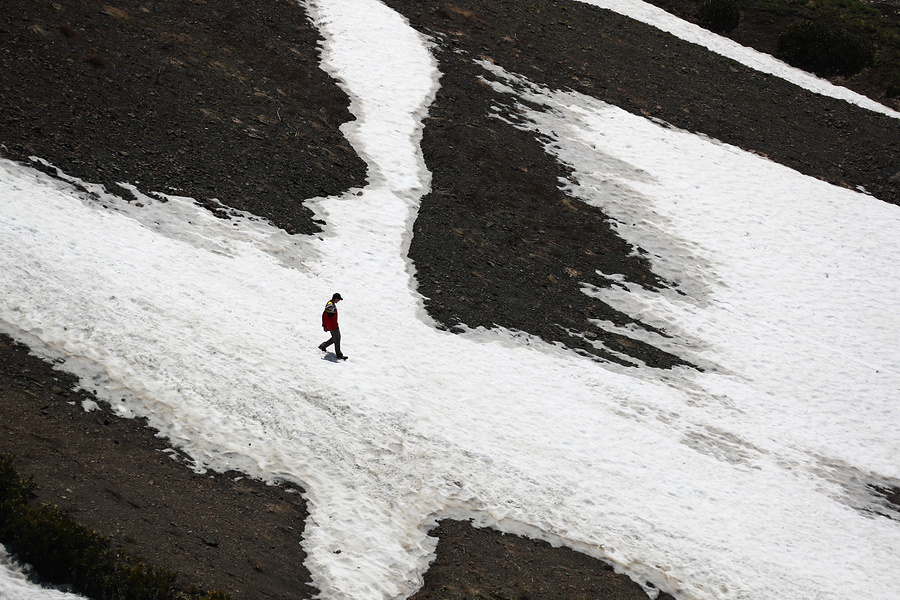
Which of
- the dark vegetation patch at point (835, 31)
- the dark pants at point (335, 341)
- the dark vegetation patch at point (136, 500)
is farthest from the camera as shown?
the dark vegetation patch at point (835, 31)

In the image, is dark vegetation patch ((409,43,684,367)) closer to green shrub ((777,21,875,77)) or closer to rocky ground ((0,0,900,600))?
rocky ground ((0,0,900,600))

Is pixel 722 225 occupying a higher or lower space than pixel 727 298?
higher

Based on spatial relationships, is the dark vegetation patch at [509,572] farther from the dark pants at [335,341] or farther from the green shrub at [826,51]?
the green shrub at [826,51]

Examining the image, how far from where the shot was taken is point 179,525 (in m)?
11.0

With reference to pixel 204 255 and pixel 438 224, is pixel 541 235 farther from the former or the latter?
pixel 204 255

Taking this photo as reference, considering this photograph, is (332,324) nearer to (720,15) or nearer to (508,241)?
(508,241)

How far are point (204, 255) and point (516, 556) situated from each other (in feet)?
38.9

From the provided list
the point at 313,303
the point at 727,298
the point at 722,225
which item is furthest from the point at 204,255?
the point at 722,225

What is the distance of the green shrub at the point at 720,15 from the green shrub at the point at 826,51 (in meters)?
4.66

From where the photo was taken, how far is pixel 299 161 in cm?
2528

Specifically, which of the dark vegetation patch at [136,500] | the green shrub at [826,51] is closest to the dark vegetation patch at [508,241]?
the dark vegetation patch at [136,500]

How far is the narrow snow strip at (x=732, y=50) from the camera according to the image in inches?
1734

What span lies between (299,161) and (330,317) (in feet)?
33.7

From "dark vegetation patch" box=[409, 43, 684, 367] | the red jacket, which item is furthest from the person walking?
"dark vegetation patch" box=[409, 43, 684, 367]
